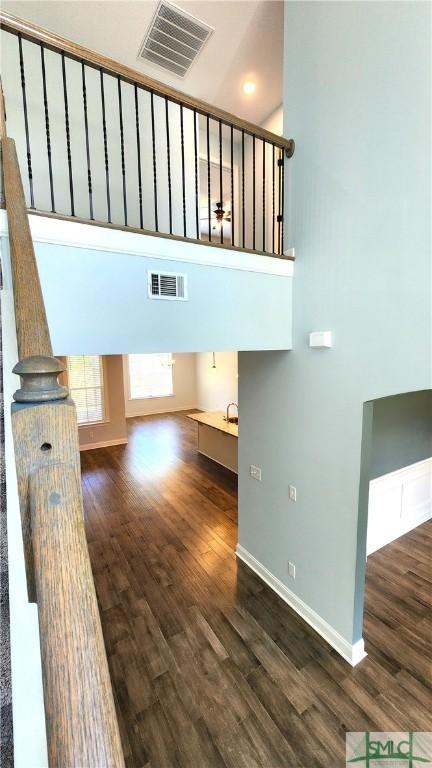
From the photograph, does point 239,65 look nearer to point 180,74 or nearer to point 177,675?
point 180,74

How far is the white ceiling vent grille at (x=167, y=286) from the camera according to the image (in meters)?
2.01

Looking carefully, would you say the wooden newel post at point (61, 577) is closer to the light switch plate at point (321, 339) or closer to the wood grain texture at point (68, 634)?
the wood grain texture at point (68, 634)

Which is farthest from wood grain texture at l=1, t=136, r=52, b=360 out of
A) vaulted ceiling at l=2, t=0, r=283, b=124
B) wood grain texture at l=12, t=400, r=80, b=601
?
vaulted ceiling at l=2, t=0, r=283, b=124

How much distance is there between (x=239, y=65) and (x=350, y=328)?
3.51 m

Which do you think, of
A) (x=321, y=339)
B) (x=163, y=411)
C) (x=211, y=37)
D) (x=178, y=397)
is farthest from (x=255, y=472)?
(x=178, y=397)

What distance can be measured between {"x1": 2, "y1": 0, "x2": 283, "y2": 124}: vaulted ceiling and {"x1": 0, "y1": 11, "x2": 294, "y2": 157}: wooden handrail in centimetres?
172

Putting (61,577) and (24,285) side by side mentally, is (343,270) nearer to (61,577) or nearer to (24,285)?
(24,285)

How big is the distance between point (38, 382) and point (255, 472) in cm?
297

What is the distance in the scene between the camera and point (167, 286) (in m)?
2.07

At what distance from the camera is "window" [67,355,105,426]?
721 centimetres

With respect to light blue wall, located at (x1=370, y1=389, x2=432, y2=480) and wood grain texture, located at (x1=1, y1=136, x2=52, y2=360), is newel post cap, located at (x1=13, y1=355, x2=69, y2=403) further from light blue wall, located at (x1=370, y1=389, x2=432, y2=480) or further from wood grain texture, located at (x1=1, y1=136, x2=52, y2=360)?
light blue wall, located at (x1=370, y1=389, x2=432, y2=480)

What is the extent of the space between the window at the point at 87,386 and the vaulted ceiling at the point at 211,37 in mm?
5099

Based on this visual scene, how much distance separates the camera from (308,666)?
2.42m

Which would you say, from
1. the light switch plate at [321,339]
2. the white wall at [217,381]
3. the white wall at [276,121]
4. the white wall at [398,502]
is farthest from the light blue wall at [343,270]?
the white wall at [217,381]
